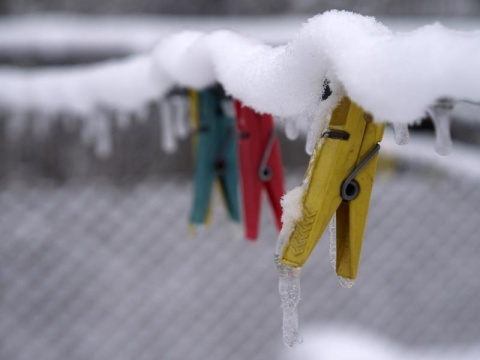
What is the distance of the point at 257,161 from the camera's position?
569mm

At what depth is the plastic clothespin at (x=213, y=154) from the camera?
674 mm

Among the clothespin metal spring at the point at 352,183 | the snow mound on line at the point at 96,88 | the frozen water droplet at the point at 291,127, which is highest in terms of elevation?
the clothespin metal spring at the point at 352,183

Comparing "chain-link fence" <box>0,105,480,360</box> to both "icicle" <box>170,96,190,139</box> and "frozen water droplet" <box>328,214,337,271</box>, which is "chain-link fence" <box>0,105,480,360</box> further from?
"frozen water droplet" <box>328,214,337,271</box>

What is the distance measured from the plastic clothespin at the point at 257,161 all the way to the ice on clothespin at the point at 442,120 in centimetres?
24

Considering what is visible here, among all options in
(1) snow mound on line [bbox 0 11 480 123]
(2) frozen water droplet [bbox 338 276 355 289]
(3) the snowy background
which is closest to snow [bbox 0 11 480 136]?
(1) snow mound on line [bbox 0 11 480 123]

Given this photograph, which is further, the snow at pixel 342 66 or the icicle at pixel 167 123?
the icicle at pixel 167 123

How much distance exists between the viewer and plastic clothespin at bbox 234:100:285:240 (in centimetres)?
56

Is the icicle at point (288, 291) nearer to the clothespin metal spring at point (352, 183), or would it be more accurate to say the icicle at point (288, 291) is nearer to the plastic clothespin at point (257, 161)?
the clothespin metal spring at point (352, 183)

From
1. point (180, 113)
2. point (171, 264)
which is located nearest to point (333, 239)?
point (180, 113)

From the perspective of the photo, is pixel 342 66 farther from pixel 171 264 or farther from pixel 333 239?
pixel 171 264

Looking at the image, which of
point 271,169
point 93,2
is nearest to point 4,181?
point 93,2

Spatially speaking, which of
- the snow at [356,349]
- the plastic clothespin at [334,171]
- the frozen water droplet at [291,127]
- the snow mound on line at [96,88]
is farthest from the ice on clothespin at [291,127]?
the snow at [356,349]

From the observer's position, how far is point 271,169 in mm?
576

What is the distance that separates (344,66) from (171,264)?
1.94m
